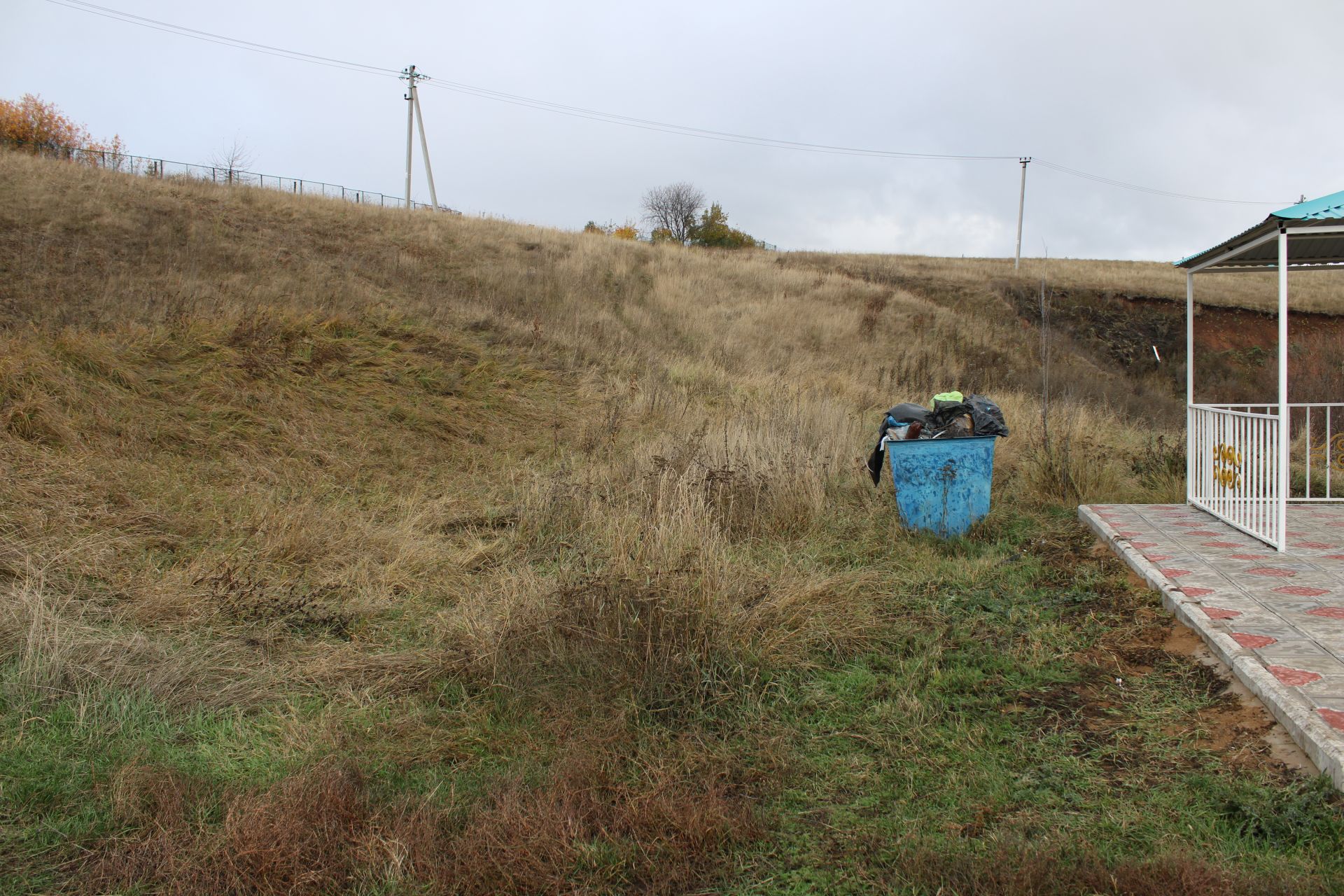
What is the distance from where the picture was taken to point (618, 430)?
540 inches

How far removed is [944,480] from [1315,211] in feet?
11.2

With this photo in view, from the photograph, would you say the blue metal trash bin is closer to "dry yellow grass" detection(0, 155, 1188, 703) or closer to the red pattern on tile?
"dry yellow grass" detection(0, 155, 1188, 703)

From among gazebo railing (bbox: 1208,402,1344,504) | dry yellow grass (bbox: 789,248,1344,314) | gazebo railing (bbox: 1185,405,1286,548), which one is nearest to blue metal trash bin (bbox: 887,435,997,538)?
gazebo railing (bbox: 1185,405,1286,548)

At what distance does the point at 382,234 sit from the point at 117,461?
1388 centimetres

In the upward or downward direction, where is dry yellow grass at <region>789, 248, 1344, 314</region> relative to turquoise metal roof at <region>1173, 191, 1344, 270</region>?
upward

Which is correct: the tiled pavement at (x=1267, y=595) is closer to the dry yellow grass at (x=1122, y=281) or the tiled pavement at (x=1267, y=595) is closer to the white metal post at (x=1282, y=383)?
the white metal post at (x=1282, y=383)

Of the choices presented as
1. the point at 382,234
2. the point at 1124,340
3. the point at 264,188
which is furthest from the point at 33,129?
the point at 1124,340

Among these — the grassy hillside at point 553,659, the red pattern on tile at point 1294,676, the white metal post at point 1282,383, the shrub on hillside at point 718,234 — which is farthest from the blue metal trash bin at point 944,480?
the shrub on hillside at point 718,234

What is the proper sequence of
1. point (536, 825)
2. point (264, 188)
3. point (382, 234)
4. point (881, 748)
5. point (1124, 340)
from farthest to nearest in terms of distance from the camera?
point (1124, 340) < point (264, 188) < point (382, 234) < point (881, 748) < point (536, 825)

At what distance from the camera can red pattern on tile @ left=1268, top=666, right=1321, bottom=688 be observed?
4.04 m

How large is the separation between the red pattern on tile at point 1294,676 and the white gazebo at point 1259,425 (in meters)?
2.30

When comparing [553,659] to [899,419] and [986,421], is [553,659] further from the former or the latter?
[986,421]

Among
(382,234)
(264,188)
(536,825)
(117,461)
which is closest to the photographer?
(536,825)

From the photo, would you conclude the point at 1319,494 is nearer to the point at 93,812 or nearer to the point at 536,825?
the point at 536,825
